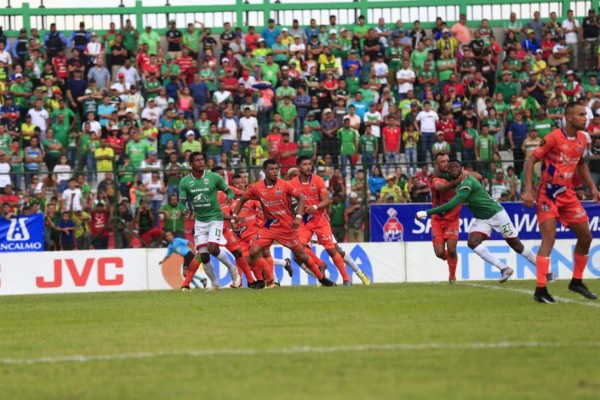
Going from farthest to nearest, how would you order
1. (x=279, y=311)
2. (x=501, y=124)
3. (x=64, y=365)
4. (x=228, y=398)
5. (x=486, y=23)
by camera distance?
1. (x=486, y=23)
2. (x=501, y=124)
3. (x=279, y=311)
4. (x=64, y=365)
5. (x=228, y=398)

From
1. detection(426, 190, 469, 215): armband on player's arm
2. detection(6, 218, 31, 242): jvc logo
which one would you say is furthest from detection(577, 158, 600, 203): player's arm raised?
detection(6, 218, 31, 242): jvc logo

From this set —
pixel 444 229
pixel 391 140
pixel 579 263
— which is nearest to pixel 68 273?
pixel 391 140

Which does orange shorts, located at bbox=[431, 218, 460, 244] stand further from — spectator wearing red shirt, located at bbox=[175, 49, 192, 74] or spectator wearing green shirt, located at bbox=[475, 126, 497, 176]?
spectator wearing red shirt, located at bbox=[175, 49, 192, 74]

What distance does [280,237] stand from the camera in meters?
19.4

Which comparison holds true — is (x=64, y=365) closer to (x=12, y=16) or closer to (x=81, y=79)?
(x=81, y=79)

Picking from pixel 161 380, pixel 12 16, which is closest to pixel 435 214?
pixel 161 380

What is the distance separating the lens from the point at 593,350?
9383 millimetres

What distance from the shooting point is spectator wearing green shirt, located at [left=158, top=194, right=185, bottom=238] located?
26641 mm

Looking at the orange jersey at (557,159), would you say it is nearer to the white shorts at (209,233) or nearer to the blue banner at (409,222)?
the white shorts at (209,233)

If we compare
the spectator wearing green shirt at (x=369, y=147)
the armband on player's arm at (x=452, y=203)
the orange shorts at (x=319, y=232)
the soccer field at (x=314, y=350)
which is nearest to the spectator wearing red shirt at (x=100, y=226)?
the spectator wearing green shirt at (x=369, y=147)

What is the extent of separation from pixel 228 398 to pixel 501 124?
925 inches

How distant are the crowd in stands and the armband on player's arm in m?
8.02

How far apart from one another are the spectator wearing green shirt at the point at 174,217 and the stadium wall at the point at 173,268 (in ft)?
4.33

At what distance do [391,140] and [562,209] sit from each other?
15399mm
